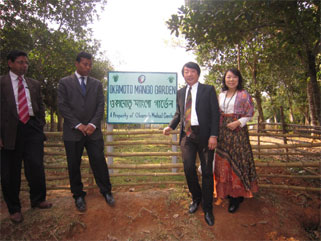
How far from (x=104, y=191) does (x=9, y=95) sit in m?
1.71

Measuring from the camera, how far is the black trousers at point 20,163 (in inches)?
104

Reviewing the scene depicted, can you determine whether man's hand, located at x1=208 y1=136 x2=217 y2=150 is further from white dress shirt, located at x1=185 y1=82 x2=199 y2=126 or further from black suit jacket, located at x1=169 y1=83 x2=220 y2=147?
white dress shirt, located at x1=185 y1=82 x2=199 y2=126

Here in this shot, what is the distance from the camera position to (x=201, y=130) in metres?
2.64

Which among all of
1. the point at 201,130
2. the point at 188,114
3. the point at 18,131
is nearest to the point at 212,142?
the point at 201,130

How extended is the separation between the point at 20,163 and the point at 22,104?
747mm

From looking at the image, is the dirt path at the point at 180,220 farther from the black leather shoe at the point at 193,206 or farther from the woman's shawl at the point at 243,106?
the woman's shawl at the point at 243,106

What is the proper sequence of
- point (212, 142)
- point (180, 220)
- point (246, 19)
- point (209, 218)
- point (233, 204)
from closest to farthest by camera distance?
point (212, 142)
point (209, 218)
point (180, 220)
point (233, 204)
point (246, 19)

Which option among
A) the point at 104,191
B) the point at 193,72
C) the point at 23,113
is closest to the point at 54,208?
the point at 104,191

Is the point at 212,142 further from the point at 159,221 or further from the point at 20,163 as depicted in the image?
the point at 20,163

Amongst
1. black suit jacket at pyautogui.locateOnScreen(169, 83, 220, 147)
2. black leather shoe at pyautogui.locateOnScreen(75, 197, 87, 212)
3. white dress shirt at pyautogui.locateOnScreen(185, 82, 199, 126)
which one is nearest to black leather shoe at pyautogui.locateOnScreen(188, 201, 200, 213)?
black suit jacket at pyautogui.locateOnScreen(169, 83, 220, 147)

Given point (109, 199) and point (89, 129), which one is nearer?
point (89, 129)

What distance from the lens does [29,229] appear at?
8.79ft

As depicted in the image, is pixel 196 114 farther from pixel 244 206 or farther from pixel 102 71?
pixel 102 71

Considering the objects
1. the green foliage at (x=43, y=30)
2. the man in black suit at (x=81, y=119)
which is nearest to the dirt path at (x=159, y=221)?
the man in black suit at (x=81, y=119)
